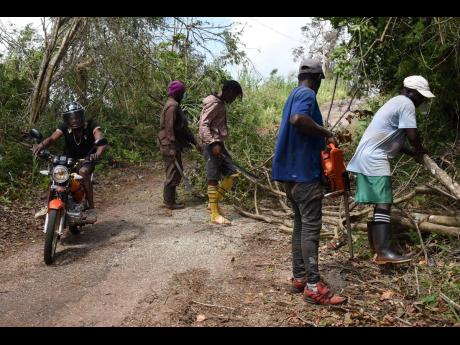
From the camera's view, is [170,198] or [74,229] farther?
[170,198]

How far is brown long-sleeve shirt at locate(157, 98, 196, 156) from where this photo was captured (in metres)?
7.65

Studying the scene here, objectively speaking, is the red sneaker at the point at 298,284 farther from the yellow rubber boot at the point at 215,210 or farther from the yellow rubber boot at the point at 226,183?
the yellow rubber boot at the point at 226,183

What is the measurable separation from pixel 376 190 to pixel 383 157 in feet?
1.05

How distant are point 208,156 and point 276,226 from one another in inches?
52.3

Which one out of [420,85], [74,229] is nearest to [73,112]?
[74,229]

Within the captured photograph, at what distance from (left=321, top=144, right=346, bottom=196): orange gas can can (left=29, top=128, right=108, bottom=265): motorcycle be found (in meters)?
3.02

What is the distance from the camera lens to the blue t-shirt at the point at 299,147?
4.20 m

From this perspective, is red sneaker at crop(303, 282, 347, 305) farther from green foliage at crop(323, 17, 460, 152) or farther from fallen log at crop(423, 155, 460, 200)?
green foliage at crop(323, 17, 460, 152)

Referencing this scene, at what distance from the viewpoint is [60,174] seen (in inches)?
229

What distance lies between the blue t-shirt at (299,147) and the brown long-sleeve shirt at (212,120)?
2.57 m

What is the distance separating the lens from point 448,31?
6.11 m

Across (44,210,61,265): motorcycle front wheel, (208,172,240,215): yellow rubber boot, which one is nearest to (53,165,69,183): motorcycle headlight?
(44,210,61,265): motorcycle front wheel

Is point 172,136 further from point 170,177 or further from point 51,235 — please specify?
point 51,235

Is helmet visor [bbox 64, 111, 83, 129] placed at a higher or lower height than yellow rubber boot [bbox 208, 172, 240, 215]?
higher
